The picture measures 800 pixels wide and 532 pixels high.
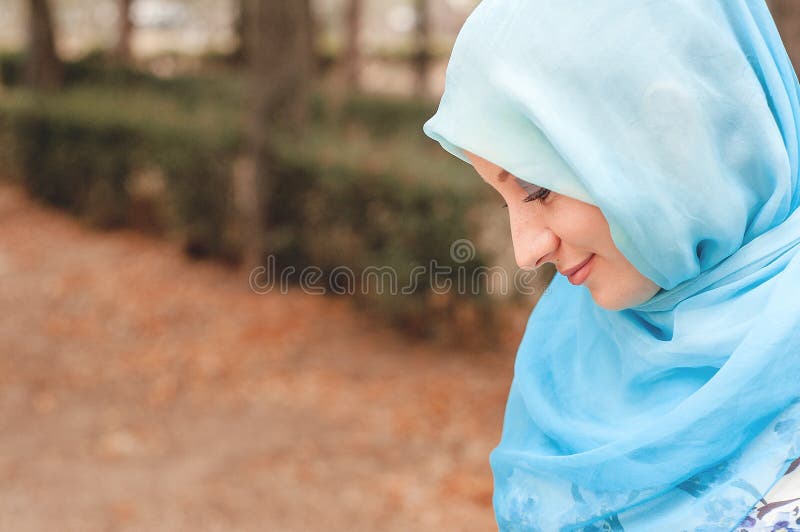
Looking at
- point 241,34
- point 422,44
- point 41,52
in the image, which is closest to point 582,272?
point 41,52

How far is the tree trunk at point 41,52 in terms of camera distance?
11516mm

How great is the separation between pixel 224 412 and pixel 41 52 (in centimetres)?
833

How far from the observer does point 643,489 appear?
1.23 meters

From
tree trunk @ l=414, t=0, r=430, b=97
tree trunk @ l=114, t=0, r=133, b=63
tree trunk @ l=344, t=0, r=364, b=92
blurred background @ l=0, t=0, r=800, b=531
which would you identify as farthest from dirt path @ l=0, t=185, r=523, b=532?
tree trunk @ l=414, t=0, r=430, b=97

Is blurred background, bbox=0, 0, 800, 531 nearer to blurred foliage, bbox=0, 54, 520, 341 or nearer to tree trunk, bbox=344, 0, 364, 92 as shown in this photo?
blurred foliage, bbox=0, 54, 520, 341

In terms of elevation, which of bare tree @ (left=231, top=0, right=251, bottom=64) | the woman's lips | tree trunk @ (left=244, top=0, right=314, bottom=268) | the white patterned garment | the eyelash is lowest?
bare tree @ (left=231, top=0, right=251, bottom=64)

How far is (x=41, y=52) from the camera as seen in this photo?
11602 mm

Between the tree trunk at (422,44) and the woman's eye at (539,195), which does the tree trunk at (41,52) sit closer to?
the tree trunk at (422,44)

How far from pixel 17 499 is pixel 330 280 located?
9.68 feet

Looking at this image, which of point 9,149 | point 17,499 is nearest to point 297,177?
point 17,499

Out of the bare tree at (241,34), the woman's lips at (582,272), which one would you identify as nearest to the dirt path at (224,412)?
the woman's lips at (582,272)

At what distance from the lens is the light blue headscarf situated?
114cm

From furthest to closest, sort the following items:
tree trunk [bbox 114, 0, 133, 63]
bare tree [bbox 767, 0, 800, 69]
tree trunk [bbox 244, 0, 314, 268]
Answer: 1. tree trunk [bbox 114, 0, 133, 63]
2. tree trunk [bbox 244, 0, 314, 268]
3. bare tree [bbox 767, 0, 800, 69]

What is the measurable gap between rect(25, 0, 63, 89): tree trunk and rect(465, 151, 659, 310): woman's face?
446 inches
